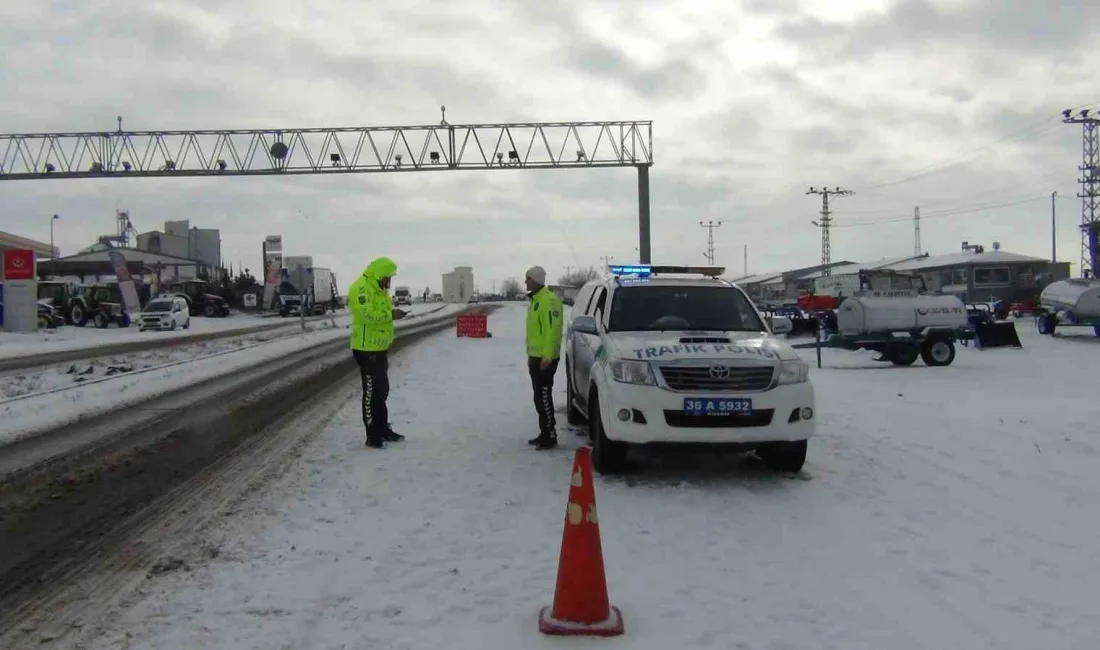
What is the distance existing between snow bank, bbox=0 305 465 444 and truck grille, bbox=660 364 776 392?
24.8ft

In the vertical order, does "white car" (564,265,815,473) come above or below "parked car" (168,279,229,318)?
below

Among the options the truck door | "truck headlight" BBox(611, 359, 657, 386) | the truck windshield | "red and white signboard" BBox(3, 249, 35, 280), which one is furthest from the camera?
"red and white signboard" BBox(3, 249, 35, 280)

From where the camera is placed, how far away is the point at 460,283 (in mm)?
89250

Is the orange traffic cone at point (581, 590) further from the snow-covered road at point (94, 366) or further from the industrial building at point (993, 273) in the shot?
the industrial building at point (993, 273)

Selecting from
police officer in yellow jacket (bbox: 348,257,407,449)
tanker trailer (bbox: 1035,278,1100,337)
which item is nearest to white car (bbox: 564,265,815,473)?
police officer in yellow jacket (bbox: 348,257,407,449)

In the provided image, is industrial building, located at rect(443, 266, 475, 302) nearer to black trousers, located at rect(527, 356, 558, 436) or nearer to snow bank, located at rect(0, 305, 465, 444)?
snow bank, located at rect(0, 305, 465, 444)

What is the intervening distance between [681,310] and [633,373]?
158 cm

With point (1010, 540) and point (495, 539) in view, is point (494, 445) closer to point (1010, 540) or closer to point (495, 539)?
point (495, 539)

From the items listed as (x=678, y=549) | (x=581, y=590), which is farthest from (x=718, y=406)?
(x=581, y=590)

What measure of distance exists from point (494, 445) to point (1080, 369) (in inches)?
566

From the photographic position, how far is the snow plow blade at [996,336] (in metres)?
22.7

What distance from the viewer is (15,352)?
24078 mm

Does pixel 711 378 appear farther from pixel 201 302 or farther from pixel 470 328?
pixel 201 302

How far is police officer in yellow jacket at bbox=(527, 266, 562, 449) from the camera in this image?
878 cm
